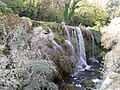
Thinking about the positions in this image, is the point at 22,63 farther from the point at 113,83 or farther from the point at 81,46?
the point at 81,46

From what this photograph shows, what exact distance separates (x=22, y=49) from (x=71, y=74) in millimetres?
7070

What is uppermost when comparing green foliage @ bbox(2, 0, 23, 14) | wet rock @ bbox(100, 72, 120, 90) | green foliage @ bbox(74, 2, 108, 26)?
green foliage @ bbox(2, 0, 23, 14)

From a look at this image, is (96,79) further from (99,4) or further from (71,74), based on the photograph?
(99,4)

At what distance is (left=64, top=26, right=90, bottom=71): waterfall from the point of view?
72.5 ft

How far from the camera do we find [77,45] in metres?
23.6

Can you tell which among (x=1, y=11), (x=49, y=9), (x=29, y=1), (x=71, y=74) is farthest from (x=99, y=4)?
(x=1, y=11)

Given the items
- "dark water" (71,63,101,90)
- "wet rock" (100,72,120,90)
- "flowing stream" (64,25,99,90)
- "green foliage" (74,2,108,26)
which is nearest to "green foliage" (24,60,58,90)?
"wet rock" (100,72,120,90)

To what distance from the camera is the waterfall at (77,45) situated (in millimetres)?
22087

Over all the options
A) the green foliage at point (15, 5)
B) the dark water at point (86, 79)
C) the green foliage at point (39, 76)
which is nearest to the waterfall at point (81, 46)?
the dark water at point (86, 79)

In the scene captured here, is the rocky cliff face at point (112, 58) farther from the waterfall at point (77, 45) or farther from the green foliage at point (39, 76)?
the green foliage at point (39, 76)

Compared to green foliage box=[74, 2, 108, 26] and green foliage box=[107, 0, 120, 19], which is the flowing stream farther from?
green foliage box=[107, 0, 120, 19]

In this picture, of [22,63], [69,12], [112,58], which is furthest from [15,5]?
[22,63]

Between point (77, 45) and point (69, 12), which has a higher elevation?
point (69, 12)

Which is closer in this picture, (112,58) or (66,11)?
(112,58)
